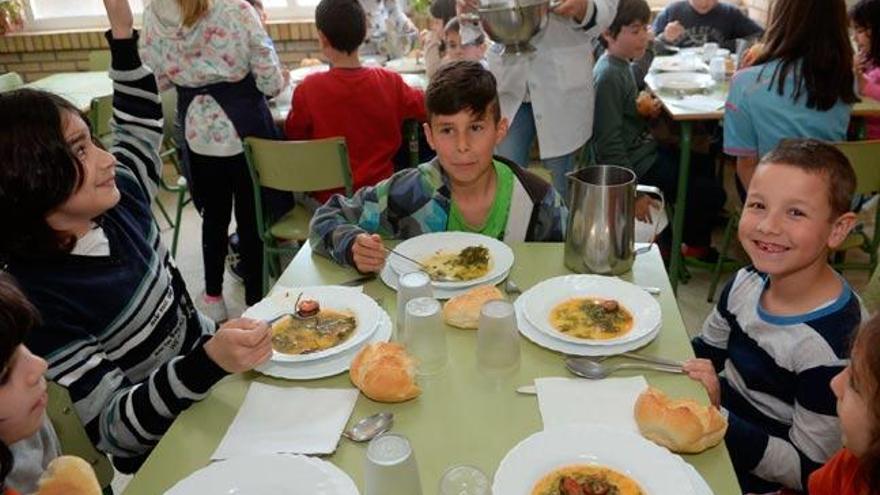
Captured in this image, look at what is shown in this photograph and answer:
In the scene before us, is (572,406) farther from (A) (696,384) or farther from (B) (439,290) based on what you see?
(B) (439,290)

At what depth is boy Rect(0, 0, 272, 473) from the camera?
115 cm

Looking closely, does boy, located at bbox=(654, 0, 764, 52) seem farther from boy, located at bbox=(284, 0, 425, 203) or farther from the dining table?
the dining table

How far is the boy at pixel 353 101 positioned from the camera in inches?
111

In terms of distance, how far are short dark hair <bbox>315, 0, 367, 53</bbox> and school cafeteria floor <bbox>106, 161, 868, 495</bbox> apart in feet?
4.25

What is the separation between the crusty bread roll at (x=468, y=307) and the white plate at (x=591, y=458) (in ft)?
1.20

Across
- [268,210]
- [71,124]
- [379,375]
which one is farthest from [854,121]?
[71,124]

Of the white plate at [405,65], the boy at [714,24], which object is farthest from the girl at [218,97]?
the boy at [714,24]

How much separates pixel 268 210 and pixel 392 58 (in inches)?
53.4

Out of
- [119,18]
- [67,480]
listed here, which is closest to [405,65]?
[119,18]

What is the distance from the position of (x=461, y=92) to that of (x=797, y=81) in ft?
4.61

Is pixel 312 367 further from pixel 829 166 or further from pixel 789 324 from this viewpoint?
pixel 829 166

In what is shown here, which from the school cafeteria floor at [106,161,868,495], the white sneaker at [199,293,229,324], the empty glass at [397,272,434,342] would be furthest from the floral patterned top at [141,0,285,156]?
the empty glass at [397,272,434,342]

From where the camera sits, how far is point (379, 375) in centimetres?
112

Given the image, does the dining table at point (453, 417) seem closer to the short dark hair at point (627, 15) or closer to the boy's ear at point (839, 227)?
the boy's ear at point (839, 227)
